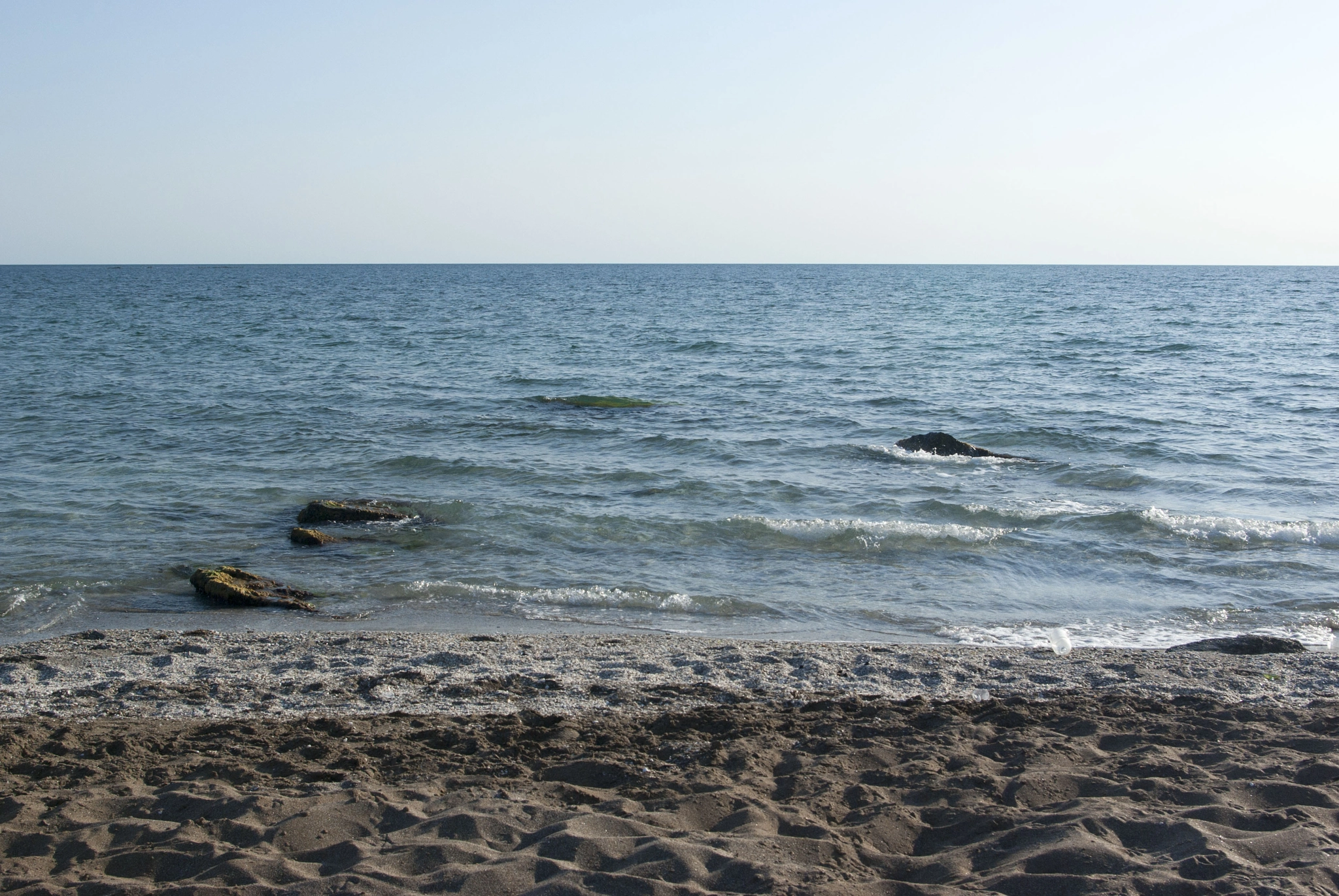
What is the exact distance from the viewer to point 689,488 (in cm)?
1339

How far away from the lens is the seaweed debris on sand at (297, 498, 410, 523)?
446 inches

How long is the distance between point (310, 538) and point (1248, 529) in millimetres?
11407

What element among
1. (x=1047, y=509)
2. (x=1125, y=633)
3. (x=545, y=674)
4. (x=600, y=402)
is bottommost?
(x=1125, y=633)

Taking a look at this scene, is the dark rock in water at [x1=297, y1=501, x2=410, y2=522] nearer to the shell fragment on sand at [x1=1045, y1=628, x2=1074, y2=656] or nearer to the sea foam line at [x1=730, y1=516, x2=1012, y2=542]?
the sea foam line at [x1=730, y1=516, x2=1012, y2=542]

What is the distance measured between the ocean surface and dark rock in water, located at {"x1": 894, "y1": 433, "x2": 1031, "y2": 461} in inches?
13.9

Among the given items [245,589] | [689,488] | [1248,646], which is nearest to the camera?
[1248,646]

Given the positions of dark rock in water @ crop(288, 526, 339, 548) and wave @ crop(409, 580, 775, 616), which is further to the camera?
dark rock in water @ crop(288, 526, 339, 548)

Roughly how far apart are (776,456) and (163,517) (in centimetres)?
936

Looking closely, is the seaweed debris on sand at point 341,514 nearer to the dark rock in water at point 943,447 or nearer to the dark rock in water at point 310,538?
the dark rock in water at point 310,538

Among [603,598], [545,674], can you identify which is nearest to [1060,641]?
[603,598]

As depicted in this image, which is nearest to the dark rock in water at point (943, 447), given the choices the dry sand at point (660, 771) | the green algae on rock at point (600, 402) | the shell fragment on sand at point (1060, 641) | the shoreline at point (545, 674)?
the green algae on rock at point (600, 402)

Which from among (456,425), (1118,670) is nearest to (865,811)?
(1118,670)

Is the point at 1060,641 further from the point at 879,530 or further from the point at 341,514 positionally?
the point at 341,514

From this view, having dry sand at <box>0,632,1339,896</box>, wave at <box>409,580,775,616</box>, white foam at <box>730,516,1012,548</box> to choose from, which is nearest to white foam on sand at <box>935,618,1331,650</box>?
dry sand at <box>0,632,1339,896</box>
